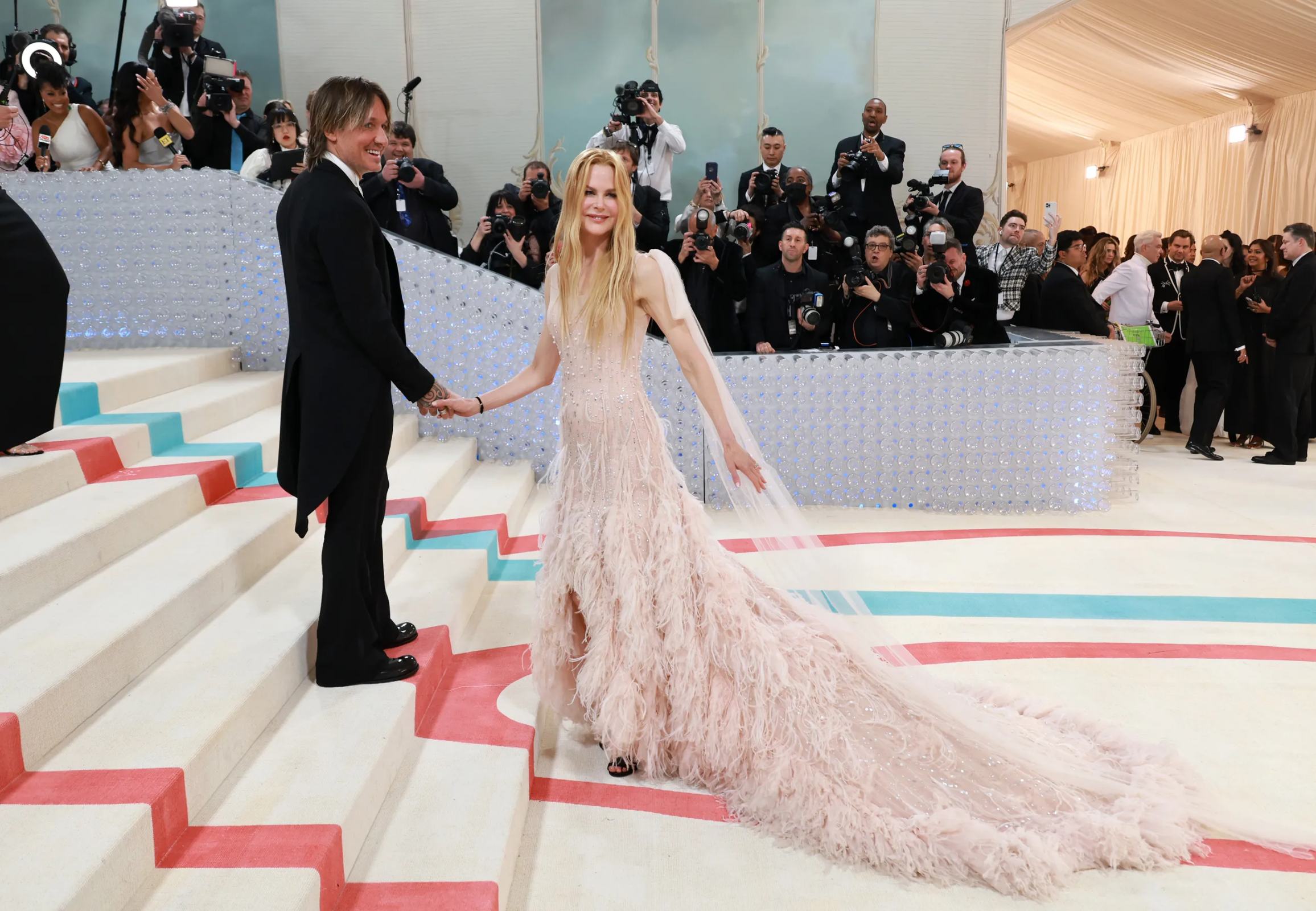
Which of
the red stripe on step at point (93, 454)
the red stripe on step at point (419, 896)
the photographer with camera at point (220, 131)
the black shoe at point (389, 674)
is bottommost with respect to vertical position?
the red stripe on step at point (419, 896)

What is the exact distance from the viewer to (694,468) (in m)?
5.37

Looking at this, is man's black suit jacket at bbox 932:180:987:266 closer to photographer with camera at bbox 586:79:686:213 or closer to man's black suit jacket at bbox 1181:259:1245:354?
man's black suit jacket at bbox 1181:259:1245:354

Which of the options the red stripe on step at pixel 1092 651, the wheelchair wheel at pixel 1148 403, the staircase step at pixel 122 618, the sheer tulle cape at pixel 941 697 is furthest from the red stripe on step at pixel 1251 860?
the wheelchair wheel at pixel 1148 403

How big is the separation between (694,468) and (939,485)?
1.29 m

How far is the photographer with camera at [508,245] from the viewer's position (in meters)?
5.79

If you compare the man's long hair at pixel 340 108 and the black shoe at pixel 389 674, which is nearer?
the man's long hair at pixel 340 108

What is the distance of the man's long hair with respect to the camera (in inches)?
92.1

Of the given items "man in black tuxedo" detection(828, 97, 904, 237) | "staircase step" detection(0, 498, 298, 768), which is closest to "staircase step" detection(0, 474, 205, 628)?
"staircase step" detection(0, 498, 298, 768)

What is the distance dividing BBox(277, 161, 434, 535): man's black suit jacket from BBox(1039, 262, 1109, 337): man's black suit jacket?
5466mm

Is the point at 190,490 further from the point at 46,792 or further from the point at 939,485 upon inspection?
the point at 939,485

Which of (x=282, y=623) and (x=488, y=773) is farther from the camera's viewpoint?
(x=282, y=623)

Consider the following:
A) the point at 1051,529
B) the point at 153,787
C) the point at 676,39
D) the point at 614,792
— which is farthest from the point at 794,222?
the point at 153,787

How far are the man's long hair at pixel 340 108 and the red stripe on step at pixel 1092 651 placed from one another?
2331mm

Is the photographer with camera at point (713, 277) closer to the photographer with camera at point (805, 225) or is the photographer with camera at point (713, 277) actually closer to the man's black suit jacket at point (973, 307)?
the photographer with camera at point (805, 225)
